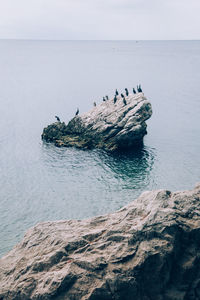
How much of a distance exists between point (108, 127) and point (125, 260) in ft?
174

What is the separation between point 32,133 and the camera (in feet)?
277

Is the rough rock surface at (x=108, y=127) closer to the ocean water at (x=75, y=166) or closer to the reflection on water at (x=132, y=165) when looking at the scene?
the reflection on water at (x=132, y=165)

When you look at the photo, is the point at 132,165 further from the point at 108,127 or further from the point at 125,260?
the point at 125,260

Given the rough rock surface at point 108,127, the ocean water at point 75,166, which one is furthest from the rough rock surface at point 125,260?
the rough rock surface at point 108,127

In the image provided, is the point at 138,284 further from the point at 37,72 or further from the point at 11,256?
the point at 37,72

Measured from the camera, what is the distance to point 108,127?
72.9 meters

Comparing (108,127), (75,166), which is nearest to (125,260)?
(75,166)

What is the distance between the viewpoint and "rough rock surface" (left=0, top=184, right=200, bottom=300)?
20.4 m

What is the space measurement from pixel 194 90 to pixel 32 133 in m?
80.0

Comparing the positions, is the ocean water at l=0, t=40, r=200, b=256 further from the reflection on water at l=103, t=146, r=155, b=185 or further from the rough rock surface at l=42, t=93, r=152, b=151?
the rough rock surface at l=42, t=93, r=152, b=151

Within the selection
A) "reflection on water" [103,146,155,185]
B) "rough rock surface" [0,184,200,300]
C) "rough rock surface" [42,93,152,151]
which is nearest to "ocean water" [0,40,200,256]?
"reflection on water" [103,146,155,185]

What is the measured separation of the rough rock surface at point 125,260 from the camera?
20.4m

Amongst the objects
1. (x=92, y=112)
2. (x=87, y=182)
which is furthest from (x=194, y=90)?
(x=87, y=182)

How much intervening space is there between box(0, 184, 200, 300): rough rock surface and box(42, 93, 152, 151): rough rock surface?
46098 millimetres
